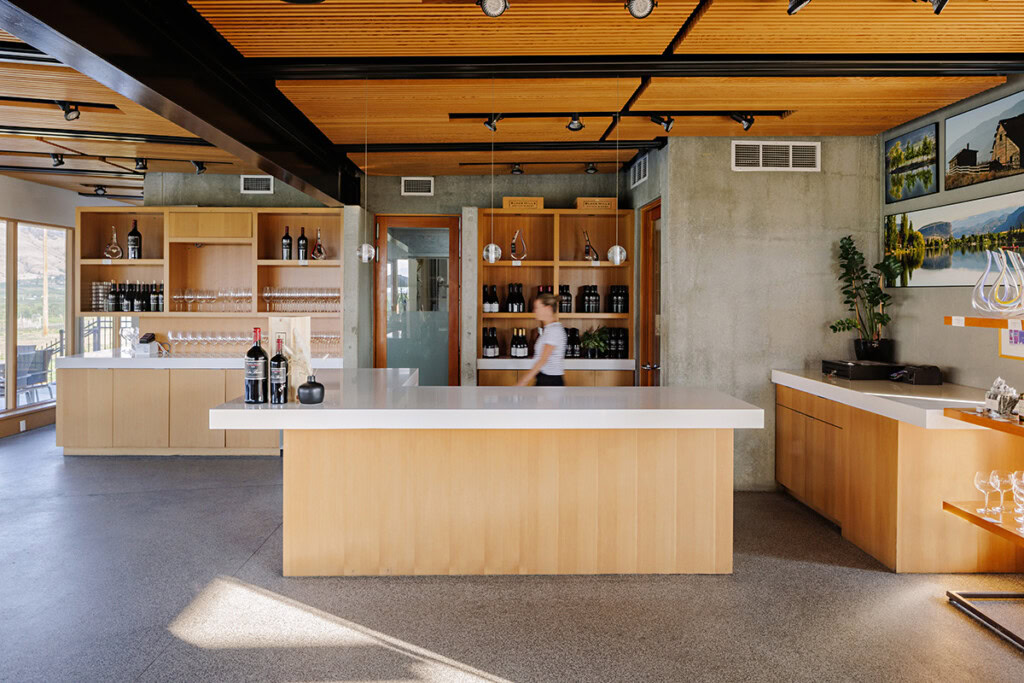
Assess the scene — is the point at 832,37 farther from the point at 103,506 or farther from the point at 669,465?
the point at 103,506

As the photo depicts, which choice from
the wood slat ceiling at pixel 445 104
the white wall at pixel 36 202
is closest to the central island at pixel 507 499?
the wood slat ceiling at pixel 445 104

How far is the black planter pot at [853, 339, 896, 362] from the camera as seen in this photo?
5488 millimetres

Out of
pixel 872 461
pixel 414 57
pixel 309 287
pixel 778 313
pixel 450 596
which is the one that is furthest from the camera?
pixel 309 287

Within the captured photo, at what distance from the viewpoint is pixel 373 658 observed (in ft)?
9.96

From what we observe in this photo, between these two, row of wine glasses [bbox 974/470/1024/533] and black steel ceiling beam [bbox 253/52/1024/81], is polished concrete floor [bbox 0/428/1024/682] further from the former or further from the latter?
black steel ceiling beam [bbox 253/52/1024/81]

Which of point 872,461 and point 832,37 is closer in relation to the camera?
point 832,37

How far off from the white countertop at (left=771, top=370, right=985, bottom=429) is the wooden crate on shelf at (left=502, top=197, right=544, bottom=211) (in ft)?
10.6

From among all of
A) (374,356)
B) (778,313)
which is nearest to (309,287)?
(374,356)

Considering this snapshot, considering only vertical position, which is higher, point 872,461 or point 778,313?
point 778,313

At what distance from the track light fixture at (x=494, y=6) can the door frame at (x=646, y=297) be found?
12.7ft

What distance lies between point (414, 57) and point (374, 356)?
14.5 ft

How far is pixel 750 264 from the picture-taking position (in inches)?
231

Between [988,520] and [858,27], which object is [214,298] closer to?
[858,27]

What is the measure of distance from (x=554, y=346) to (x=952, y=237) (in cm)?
283
